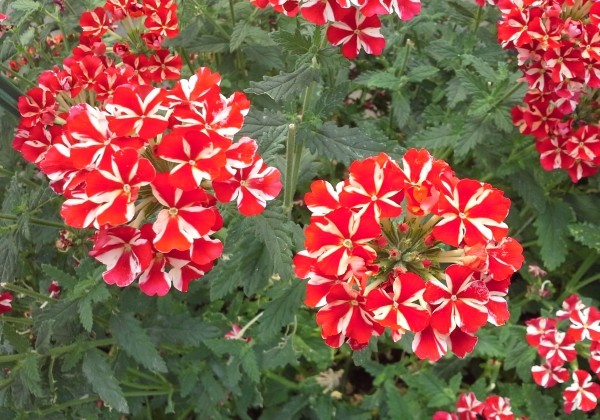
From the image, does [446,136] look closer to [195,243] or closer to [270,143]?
[270,143]

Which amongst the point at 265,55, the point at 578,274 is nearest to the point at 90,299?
the point at 265,55

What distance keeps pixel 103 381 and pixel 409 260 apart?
1.01 meters

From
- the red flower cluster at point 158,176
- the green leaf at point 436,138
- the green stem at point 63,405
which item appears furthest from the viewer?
the green leaf at point 436,138

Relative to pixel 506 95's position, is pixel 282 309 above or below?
below

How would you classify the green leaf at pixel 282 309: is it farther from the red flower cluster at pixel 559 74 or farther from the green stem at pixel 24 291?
the red flower cluster at pixel 559 74

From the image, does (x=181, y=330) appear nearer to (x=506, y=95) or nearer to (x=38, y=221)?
(x=38, y=221)

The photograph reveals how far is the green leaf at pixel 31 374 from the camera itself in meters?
1.56

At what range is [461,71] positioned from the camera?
76.9 inches

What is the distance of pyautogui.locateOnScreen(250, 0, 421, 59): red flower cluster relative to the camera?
1.26 meters

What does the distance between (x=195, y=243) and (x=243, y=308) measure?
1.32 metres

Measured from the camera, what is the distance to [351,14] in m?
1.32

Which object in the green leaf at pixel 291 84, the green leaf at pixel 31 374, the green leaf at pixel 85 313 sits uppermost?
the green leaf at pixel 291 84

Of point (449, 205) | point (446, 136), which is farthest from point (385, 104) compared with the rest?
point (449, 205)

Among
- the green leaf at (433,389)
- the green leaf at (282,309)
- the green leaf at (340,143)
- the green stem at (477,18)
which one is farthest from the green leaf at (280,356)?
the green stem at (477,18)
